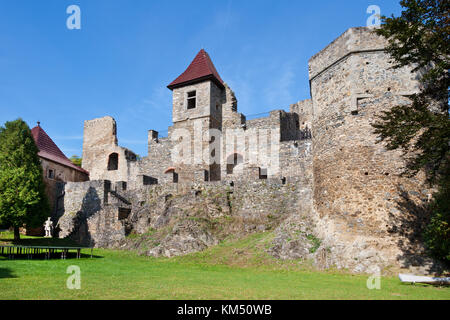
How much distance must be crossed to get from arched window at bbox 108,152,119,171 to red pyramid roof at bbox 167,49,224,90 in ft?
30.8

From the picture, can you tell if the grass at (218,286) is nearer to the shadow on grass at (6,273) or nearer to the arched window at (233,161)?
the shadow on grass at (6,273)

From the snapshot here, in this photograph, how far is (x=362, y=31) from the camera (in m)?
15.9

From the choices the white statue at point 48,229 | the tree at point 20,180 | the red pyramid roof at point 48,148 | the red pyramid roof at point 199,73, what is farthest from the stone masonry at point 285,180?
the red pyramid roof at point 48,148

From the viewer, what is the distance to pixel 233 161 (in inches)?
1248

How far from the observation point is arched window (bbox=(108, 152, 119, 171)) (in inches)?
1488

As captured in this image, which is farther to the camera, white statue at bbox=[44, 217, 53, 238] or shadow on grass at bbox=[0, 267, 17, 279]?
white statue at bbox=[44, 217, 53, 238]

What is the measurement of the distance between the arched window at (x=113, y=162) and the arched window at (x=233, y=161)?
13.0 meters

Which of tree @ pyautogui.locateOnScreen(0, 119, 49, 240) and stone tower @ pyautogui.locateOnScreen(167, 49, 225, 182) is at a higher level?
stone tower @ pyautogui.locateOnScreen(167, 49, 225, 182)

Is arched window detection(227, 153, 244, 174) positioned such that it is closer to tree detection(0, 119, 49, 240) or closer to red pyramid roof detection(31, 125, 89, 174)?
tree detection(0, 119, 49, 240)

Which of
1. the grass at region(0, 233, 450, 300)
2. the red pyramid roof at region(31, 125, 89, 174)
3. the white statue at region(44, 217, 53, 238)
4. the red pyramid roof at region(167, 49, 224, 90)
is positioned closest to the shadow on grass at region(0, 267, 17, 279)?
the grass at region(0, 233, 450, 300)

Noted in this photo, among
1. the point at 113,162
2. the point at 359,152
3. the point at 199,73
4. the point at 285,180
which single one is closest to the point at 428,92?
the point at 359,152
